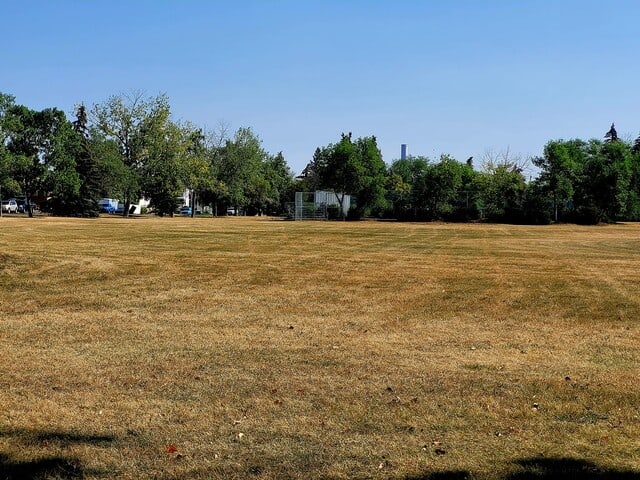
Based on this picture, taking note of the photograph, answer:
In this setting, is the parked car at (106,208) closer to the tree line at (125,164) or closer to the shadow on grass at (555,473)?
the tree line at (125,164)

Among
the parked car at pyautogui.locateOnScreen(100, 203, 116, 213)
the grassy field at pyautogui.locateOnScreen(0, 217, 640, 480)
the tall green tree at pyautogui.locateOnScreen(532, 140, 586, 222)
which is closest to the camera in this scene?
the grassy field at pyautogui.locateOnScreen(0, 217, 640, 480)

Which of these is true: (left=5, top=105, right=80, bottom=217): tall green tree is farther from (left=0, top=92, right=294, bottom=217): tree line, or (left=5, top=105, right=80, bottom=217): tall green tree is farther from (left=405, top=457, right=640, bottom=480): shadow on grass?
(left=405, top=457, right=640, bottom=480): shadow on grass

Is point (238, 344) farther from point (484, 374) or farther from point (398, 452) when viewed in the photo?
point (398, 452)

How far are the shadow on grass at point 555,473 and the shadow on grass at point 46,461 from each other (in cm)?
→ 240

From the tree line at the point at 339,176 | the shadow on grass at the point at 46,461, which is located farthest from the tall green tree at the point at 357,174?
the shadow on grass at the point at 46,461

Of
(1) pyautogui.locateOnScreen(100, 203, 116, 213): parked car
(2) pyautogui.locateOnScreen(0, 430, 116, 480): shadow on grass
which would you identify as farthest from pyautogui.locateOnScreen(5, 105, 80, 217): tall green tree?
(2) pyautogui.locateOnScreen(0, 430, 116, 480): shadow on grass

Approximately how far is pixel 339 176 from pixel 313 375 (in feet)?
224

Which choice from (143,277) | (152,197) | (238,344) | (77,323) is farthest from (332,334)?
(152,197)

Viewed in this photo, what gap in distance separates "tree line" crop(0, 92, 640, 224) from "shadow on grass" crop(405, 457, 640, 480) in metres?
62.9

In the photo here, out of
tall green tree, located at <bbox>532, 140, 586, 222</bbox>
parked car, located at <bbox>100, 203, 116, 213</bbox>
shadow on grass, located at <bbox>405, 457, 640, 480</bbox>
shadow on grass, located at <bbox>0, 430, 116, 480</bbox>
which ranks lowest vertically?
shadow on grass, located at <bbox>405, 457, 640, 480</bbox>

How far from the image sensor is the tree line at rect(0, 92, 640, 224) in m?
64.7

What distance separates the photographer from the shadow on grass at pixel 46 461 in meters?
4.65

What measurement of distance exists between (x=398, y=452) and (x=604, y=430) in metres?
1.96

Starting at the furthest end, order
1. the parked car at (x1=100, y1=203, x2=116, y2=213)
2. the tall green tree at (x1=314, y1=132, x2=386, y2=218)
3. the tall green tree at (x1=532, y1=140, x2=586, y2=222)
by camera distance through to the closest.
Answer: the parked car at (x1=100, y1=203, x2=116, y2=213) → the tall green tree at (x1=314, y1=132, x2=386, y2=218) → the tall green tree at (x1=532, y1=140, x2=586, y2=222)
